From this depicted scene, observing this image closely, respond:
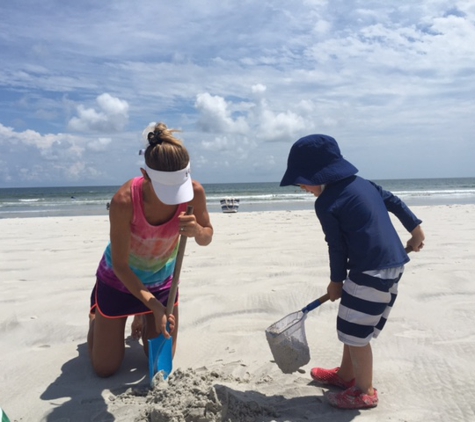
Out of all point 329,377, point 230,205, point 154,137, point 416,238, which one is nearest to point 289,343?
point 329,377

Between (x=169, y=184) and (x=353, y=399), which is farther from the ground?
(x=169, y=184)

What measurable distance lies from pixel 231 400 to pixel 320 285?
2040 millimetres

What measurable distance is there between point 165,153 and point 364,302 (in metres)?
1.22

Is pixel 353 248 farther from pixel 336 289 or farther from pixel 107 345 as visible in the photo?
pixel 107 345

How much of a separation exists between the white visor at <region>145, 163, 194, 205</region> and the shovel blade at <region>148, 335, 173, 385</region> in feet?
2.67

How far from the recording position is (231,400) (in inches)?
88.4

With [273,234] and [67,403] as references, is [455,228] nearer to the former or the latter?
[273,234]

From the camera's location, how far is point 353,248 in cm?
224

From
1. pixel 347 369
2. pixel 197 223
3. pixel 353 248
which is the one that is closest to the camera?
pixel 353 248

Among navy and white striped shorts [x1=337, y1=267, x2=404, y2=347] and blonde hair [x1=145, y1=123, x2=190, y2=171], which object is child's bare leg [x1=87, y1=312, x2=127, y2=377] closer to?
blonde hair [x1=145, y1=123, x2=190, y2=171]

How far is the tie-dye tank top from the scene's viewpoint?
103 inches

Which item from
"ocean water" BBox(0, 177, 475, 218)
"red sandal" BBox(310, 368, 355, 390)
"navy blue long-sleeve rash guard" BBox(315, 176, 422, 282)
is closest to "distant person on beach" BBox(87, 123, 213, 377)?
"navy blue long-sleeve rash guard" BBox(315, 176, 422, 282)

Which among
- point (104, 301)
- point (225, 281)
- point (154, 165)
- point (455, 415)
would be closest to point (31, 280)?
point (225, 281)

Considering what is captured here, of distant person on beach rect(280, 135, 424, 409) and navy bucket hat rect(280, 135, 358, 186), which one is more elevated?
navy bucket hat rect(280, 135, 358, 186)
